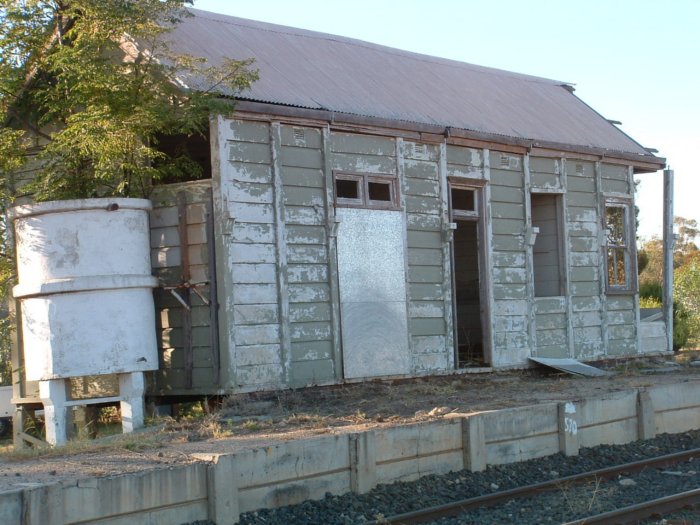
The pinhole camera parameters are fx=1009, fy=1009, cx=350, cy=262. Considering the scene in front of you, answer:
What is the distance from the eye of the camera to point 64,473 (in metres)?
8.84

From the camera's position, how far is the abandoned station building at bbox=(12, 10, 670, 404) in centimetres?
1367

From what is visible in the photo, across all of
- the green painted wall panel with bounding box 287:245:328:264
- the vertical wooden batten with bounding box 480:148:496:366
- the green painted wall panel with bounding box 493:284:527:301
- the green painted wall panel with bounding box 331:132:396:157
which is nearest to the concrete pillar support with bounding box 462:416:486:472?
the green painted wall panel with bounding box 287:245:328:264

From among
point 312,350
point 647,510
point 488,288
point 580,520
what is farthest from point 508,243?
point 580,520

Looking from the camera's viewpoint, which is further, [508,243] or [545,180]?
[545,180]

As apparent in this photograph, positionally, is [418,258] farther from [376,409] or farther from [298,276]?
[376,409]

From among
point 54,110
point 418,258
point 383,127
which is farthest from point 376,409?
point 54,110

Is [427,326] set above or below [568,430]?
above

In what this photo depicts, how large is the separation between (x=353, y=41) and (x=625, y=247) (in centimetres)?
679

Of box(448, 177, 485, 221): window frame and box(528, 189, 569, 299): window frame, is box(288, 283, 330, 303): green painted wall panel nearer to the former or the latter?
box(448, 177, 485, 221): window frame

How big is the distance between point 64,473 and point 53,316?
4.14 meters

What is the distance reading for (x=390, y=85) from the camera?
17562 millimetres

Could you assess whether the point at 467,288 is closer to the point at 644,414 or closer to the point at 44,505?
the point at 644,414

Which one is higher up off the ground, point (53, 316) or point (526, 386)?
point (53, 316)

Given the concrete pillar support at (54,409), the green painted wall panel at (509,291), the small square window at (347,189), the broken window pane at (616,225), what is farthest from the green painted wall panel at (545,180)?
the concrete pillar support at (54,409)
